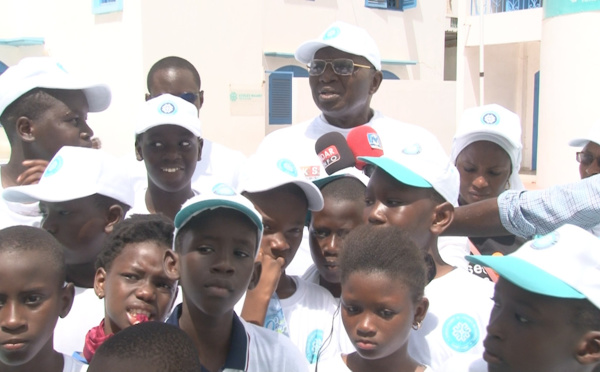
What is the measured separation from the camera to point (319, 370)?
7.35ft

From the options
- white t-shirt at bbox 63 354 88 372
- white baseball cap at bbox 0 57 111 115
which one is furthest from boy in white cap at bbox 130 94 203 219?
white t-shirt at bbox 63 354 88 372

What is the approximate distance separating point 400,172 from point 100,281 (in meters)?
1.19

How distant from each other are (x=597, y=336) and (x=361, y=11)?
15.0 metres

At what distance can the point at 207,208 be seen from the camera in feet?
7.18

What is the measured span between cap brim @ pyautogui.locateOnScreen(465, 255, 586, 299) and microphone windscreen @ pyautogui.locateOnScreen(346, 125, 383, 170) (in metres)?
1.27

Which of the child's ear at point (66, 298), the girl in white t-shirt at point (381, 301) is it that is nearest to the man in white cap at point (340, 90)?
the girl in white t-shirt at point (381, 301)

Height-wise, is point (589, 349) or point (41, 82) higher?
point (41, 82)

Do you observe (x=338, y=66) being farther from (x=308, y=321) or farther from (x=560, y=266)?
(x=560, y=266)

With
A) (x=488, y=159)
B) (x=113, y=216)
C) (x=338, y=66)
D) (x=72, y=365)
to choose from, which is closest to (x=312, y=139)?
(x=338, y=66)

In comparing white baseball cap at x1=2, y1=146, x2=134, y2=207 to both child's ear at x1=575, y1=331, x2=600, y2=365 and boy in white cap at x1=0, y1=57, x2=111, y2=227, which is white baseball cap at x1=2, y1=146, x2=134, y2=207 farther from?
child's ear at x1=575, y1=331, x2=600, y2=365

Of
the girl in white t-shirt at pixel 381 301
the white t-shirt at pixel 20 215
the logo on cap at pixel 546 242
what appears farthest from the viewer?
the white t-shirt at pixel 20 215

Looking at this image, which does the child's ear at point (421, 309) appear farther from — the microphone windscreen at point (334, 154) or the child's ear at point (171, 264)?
the microphone windscreen at point (334, 154)

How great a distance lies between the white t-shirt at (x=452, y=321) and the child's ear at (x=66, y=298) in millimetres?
1209

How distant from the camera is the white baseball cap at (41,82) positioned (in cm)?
316
